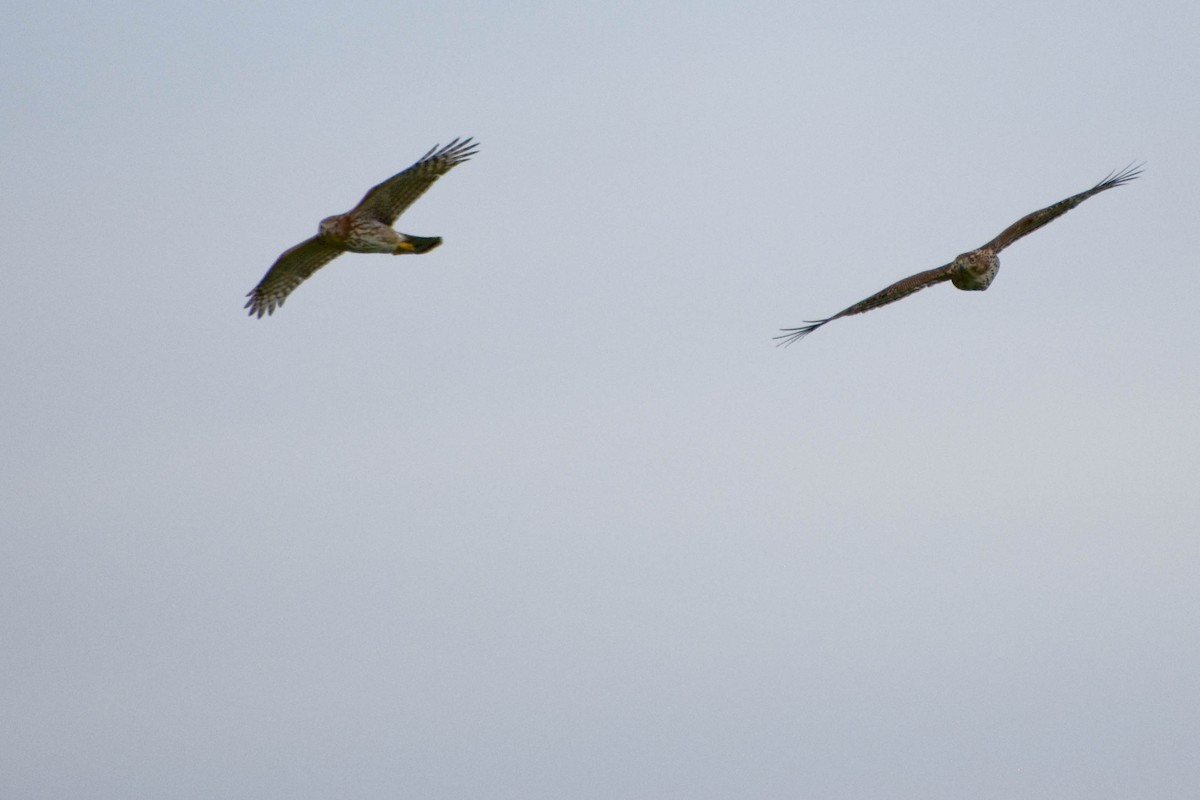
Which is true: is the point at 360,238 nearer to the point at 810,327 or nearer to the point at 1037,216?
the point at 810,327

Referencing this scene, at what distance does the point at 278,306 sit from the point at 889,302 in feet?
28.3

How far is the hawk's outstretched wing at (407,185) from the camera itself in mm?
22562

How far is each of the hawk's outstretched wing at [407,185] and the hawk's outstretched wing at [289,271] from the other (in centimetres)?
101

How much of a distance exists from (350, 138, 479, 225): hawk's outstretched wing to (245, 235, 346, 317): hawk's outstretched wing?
1006mm

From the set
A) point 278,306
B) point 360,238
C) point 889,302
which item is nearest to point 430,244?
point 360,238

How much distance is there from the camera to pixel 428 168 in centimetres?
2298

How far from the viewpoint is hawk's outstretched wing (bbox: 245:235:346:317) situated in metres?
24.0

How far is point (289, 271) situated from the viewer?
2484 centimetres

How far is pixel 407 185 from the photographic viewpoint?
2277cm

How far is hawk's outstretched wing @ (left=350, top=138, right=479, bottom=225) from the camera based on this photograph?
2256 cm

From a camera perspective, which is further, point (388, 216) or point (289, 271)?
point (289, 271)

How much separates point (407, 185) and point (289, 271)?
2942 millimetres

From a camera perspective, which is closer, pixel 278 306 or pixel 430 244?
pixel 430 244

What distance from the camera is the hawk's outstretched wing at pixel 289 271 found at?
2405cm
